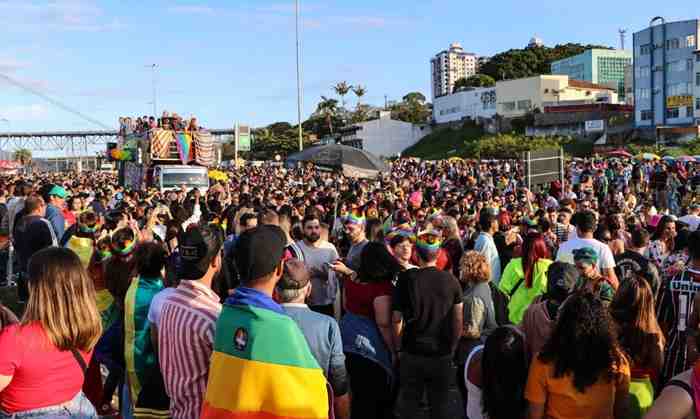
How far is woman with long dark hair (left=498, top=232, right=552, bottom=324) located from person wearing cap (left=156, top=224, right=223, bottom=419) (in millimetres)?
3480

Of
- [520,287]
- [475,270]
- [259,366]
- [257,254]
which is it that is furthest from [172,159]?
[259,366]

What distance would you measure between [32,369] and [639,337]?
346cm

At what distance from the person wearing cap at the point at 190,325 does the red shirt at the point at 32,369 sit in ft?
1.63

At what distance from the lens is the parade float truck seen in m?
18.7

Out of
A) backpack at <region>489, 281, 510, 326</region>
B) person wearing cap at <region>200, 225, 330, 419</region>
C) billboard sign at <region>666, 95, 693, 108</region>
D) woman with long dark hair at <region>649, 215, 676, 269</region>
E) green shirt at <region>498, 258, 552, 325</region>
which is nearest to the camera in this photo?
person wearing cap at <region>200, 225, 330, 419</region>

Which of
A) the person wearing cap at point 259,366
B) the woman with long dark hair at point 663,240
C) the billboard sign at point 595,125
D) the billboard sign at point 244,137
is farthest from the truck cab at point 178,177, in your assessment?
the billboard sign at point 595,125

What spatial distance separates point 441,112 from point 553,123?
26943mm

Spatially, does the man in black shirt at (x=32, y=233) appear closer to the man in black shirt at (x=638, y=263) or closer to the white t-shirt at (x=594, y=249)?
the white t-shirt at (x=594, y=249)

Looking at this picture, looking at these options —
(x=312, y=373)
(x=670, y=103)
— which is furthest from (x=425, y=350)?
(x=670, y=103)

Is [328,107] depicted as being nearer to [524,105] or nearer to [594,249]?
[524,105]

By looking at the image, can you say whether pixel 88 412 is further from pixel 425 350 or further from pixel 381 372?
pixel 425 350

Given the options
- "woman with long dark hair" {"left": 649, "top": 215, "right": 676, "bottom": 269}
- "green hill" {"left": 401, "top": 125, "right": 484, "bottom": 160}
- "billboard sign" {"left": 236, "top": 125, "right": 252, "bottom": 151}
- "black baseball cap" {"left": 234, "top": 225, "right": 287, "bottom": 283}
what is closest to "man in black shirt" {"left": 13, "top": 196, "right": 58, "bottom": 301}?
"black baseball cap" {"left": 234, "top": 225, "right": 287, "bottom": 283}

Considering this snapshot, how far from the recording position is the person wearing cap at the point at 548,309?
3.80 metres

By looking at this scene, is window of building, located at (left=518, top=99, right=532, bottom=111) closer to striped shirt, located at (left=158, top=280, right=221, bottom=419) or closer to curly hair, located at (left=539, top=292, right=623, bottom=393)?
curly hair, located at (left=539, top=292, right=623, bottom=393)
